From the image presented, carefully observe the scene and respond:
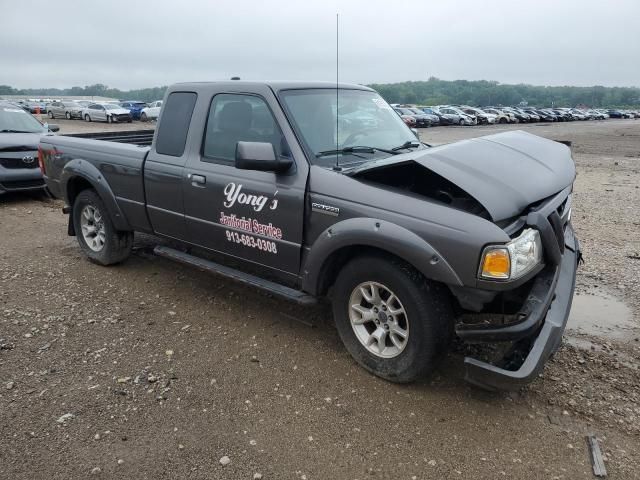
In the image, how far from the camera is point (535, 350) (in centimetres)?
287

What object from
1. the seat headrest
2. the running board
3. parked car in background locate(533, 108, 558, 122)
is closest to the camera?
the running board

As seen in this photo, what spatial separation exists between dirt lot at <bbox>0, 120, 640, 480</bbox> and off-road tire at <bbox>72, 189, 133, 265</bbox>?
0.54 m

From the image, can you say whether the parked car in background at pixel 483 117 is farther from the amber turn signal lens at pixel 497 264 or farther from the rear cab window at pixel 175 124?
the amber turn signal lens at pixel 497 264

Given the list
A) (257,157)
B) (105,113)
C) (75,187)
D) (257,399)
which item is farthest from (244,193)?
(105,113)

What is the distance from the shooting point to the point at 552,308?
318 centimetres

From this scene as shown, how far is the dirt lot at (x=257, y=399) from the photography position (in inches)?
108

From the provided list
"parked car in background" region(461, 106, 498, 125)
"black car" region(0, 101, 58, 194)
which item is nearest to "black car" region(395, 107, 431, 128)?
"parked car in background" region(461, 106, 498, 125)

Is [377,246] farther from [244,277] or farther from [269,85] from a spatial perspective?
[269,85]

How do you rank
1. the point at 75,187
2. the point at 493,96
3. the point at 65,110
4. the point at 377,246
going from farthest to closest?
the point at 493,96
the point at 65,110
the point at 75,187
the point at 377,246

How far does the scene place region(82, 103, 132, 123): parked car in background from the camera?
35.0 metres

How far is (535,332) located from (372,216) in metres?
1.18

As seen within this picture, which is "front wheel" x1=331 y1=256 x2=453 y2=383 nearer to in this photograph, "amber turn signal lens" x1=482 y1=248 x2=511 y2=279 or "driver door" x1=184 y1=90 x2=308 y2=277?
"amber turn signal lens" x1=482 y1=248 x2=511 y2=279

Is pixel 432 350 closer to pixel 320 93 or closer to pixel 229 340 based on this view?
pixel 229 340

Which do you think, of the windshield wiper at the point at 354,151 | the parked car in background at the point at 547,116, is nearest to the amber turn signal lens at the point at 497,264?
the windshield wiper at the point at 354,151
